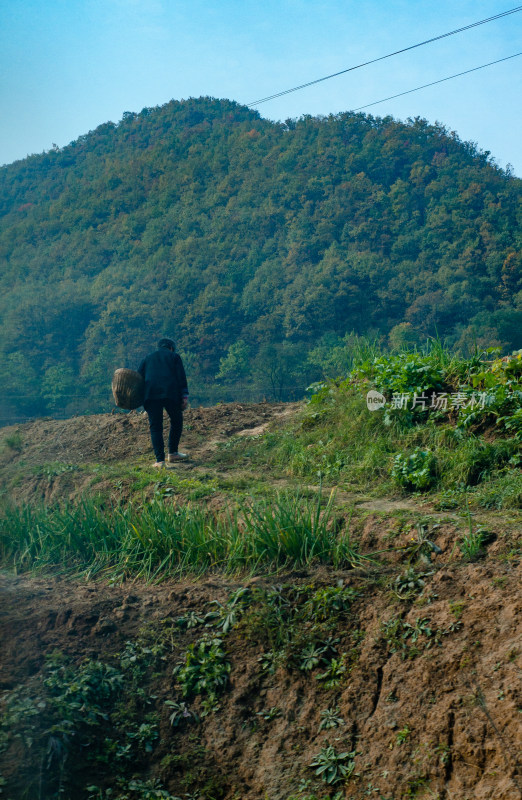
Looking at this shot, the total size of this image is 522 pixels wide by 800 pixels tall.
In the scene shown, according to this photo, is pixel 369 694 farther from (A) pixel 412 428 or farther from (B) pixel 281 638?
(A) pixel 412 428

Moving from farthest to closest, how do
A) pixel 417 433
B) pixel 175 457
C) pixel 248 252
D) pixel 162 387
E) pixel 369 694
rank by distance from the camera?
pixel 248 252 < pixel 175 457 < pixel 162 387 < pixel 417 433 < pixel 369 694

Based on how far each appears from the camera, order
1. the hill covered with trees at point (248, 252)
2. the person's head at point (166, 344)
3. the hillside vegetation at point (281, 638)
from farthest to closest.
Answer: the hill covered with trees at point (248, 252) → the person's head at point (166, 344) → the hillside vegetation at point (281, 638)

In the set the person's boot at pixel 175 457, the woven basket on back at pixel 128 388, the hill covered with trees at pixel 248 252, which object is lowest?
the person's boot at pixel 175 457

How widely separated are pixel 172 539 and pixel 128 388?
3070mm

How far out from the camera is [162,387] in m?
7.87

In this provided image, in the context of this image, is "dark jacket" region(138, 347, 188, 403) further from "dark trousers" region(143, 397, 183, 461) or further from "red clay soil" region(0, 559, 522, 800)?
"red clay soil" region(0, 559, 522, 800)

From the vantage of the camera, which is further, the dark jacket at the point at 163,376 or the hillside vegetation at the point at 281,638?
the dark jacket at the point at 163,376

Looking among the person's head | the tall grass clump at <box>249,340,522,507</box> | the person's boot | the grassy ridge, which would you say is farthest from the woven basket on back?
the tall grass clump at <box>249,340,522,507</box>

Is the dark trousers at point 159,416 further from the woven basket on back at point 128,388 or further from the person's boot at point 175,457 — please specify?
the person's boot at point 175,457

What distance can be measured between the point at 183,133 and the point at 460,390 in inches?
1738

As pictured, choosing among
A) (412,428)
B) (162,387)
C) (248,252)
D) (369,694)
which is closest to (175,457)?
(162,387)

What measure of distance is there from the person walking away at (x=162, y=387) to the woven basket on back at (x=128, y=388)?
3.5 inches

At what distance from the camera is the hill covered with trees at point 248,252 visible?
3084 cm

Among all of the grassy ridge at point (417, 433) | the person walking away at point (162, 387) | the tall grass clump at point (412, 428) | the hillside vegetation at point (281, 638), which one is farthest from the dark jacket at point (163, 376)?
the hillside vegetation at point (281, 638)
